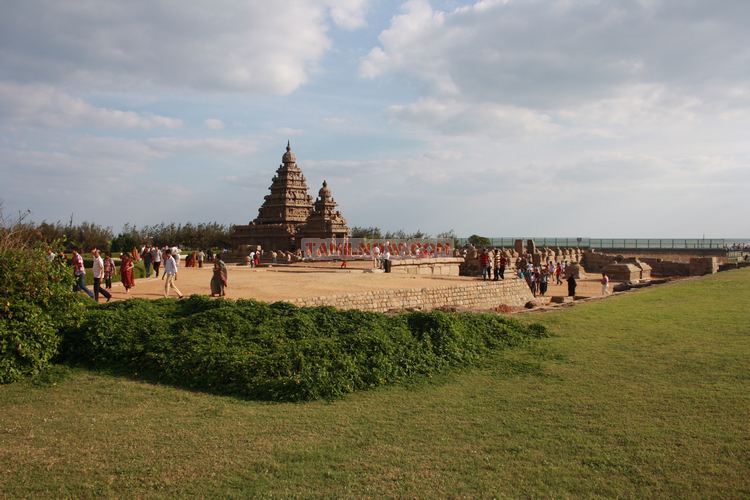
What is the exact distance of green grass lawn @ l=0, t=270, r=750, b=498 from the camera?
451cm

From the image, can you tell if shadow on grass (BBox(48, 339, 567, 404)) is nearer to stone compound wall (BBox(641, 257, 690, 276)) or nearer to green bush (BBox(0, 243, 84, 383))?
green bush (BBox(0, 243, 84, 383))

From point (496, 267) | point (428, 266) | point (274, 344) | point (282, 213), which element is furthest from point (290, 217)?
point (274, 344)

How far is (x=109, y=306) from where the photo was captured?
9.83 m

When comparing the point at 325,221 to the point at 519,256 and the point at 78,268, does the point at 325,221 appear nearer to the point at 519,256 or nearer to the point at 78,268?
the point at 519,256

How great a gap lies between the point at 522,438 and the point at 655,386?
8.33ft

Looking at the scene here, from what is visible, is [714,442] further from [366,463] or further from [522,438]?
[366,463]

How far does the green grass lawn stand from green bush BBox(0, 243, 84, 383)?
0.33 m

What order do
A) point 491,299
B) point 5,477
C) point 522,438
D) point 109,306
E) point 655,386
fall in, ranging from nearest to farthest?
point 5,477, point 522,438, point 655,386, point 109,306, point 491,299

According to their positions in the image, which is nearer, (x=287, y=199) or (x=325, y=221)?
(x=325, y=221)

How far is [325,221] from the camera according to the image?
37.4 metres

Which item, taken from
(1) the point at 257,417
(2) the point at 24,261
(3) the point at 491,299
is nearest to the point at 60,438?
(1) the point at 257,417

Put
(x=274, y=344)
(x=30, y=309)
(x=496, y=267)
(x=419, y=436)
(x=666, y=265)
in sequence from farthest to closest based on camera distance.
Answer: (x=666, y=265)
(x=496, y=267)
(x=274, y=344)
(x=30, y=309)
(x=419, y=436)

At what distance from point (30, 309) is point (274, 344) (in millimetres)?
3212

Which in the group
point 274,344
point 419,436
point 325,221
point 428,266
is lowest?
point 419,436
